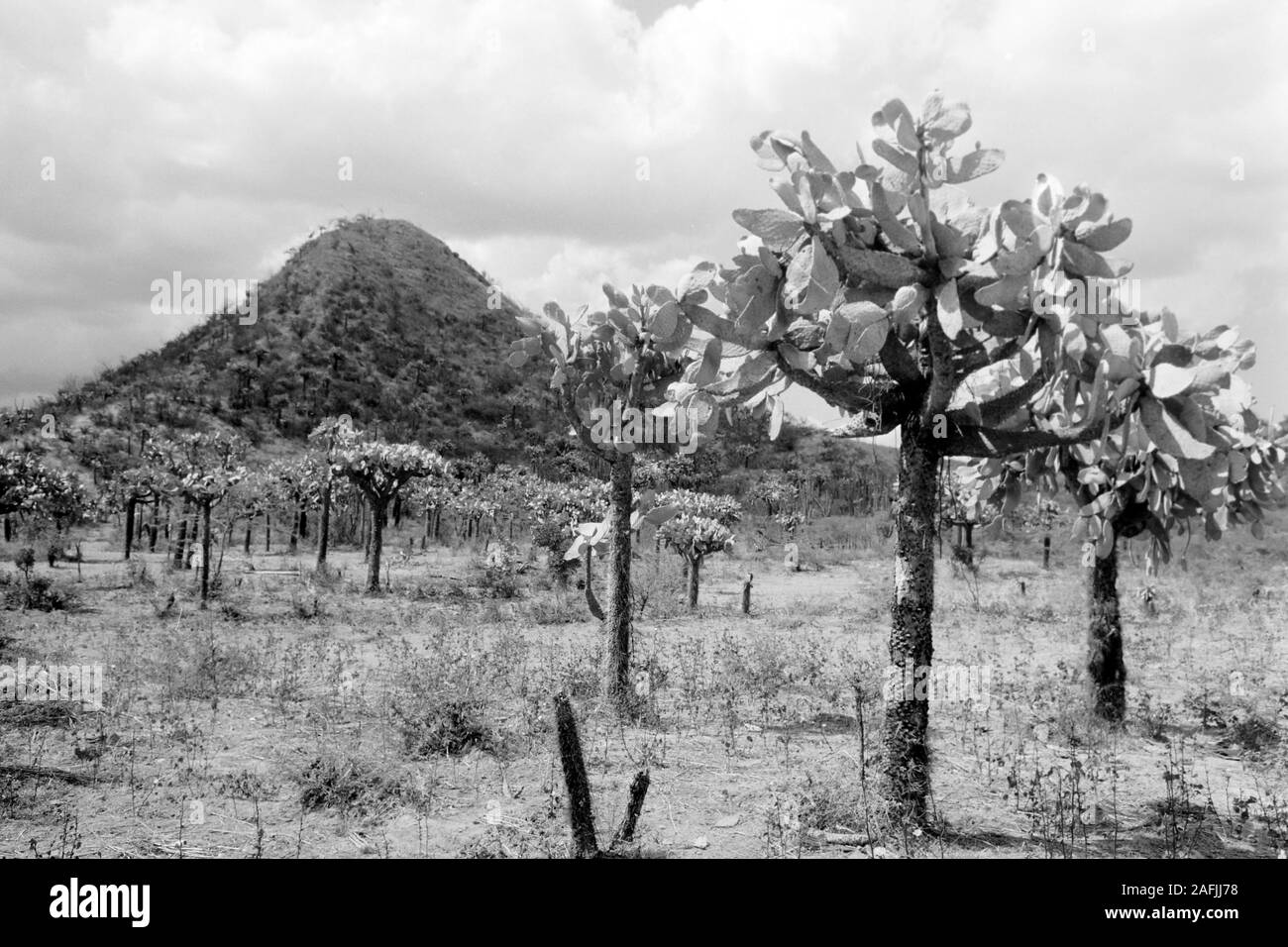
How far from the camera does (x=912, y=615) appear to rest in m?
3.71

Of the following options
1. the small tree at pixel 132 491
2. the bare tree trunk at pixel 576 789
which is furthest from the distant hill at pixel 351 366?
the bare tree trunk at pixel 576 789

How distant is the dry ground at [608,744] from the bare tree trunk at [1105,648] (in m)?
0.22

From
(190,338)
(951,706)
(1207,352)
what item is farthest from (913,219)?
(190,338)

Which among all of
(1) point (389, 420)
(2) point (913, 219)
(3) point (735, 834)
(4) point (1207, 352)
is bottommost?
(3) point (735, 834)

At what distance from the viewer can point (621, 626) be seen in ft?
21.6

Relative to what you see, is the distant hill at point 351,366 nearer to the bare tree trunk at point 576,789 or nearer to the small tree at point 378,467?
the small tree at point 378,467

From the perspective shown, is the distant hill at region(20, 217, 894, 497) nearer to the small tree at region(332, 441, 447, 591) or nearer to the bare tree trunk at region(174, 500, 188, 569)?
the bare tree trunk at region(174, 500, 188, 569)

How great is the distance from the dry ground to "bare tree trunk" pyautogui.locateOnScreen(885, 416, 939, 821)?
30 centimetres

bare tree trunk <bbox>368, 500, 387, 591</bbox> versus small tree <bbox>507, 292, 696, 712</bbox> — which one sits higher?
small tree <bbox>507, 292, 696, 712</bbox>

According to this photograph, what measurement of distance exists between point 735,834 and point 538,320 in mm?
4012

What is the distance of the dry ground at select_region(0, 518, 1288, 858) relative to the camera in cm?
427

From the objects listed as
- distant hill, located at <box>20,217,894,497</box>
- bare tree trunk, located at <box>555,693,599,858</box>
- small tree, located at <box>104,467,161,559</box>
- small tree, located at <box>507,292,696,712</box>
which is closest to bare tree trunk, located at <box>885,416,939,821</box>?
bare tree trunk, located at <box>555,693,599,858</box>

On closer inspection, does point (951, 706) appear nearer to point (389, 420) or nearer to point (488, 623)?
point (488, 623)

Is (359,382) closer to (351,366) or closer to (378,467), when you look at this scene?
(351,366)
